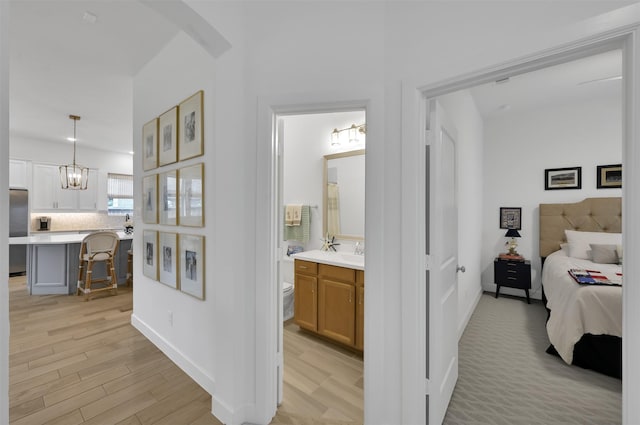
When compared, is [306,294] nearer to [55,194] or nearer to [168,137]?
[168,137]

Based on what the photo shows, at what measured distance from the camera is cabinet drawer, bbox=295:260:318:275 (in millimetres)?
2798

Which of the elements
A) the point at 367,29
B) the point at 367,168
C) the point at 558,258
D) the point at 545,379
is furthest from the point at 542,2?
the point at 558,258

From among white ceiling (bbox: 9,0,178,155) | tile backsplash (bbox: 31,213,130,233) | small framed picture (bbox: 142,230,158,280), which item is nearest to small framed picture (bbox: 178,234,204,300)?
small framed picture (bbox: 142,230,158,280)

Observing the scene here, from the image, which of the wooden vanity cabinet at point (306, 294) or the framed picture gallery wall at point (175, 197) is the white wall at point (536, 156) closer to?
the wooden vanity cabinet at point (306, 294)

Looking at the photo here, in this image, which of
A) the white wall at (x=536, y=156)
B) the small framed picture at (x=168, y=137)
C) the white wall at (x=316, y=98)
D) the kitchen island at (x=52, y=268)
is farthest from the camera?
the kitchen island at (x=52, y=268)

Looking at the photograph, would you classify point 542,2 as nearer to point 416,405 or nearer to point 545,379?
point 416,405

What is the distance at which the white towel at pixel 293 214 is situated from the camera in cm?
356

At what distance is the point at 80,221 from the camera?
6613mm

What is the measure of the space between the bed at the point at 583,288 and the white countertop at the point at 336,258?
1858 millimetres

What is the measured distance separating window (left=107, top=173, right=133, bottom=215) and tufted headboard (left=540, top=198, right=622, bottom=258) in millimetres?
8924

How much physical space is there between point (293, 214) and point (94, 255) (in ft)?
10.4

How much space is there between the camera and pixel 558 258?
357 cm

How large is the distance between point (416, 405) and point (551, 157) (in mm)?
4421

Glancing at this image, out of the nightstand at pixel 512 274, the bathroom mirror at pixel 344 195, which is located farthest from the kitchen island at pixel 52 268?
the nightstand at pixel 512 274
